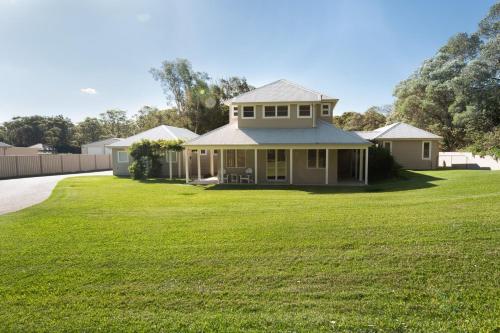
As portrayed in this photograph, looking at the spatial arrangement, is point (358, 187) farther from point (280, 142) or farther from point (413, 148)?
point (413, 148)

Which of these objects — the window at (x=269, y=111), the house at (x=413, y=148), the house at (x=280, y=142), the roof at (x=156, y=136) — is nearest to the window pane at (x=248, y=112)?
the house at (x=280, y=142)

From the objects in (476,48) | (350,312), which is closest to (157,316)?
(350,312)

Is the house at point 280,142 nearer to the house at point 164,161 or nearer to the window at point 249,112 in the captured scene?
the window at point 249,112

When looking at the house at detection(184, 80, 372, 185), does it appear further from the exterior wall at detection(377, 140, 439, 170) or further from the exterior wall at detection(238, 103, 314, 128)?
the exterior wall at detection(377, 140, 439, 170)

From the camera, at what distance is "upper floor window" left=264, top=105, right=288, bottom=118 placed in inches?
733

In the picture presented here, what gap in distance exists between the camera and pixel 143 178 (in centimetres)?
2128

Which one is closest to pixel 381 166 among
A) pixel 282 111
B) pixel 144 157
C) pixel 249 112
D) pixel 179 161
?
pixel 282 111

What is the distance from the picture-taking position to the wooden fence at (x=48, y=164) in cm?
2433

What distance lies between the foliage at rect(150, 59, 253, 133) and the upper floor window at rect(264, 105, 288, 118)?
77.3 feet

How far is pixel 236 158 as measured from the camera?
60.7 feet

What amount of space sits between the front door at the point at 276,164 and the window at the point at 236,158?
170 centimetres

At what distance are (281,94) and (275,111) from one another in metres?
1.20

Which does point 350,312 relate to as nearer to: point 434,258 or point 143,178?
point 434,258

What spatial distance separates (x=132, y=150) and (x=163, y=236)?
16.5 metres
